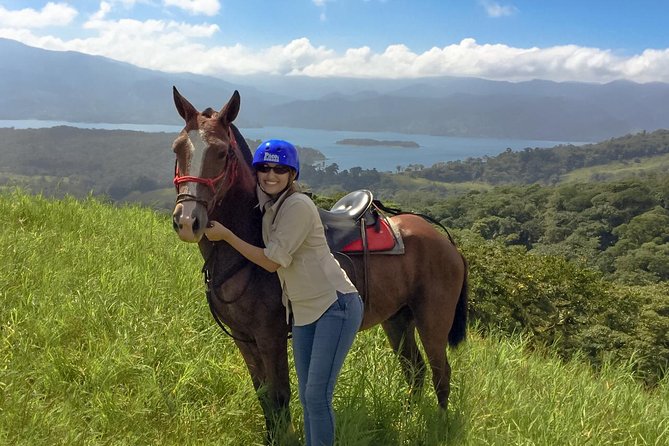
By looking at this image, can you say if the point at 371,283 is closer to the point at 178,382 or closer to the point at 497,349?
the point at 178,382

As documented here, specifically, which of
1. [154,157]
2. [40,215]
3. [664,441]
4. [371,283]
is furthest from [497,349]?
[154,157]

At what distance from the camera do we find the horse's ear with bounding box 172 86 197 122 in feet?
8.06

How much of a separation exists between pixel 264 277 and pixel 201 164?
770 millimetres

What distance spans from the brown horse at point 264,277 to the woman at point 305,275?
0.17 meters

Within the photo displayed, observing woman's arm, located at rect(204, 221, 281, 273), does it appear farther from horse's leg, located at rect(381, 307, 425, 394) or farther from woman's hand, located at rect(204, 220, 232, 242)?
horse's leg, located at rect(381, 307, 425, 394)

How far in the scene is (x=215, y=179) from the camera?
2.36 metres

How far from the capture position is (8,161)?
8825 centimetres

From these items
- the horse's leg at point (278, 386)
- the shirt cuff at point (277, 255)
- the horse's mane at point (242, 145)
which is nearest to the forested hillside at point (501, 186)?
the horse's mane at point (242, 145)

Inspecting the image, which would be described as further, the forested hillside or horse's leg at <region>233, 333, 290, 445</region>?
the forested hillside

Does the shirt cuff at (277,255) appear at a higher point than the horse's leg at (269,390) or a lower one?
higher

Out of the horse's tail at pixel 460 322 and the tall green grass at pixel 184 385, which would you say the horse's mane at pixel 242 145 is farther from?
the horse's tail at pixel 460 322

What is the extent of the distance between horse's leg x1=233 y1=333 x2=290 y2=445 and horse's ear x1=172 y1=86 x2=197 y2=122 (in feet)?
4.56

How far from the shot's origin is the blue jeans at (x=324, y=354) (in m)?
2.43

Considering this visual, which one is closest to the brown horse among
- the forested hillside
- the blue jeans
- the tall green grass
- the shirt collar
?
the shirt collar
